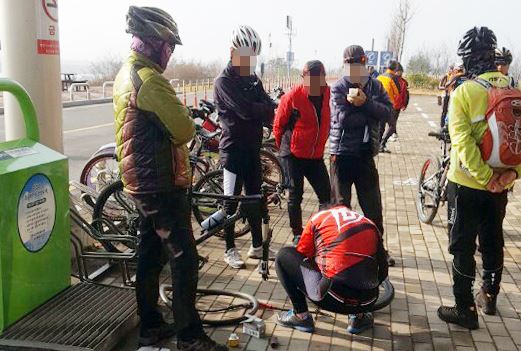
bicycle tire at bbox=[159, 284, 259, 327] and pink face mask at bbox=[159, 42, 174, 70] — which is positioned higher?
pink face mask at bbox=[159, 42, 174, 70]

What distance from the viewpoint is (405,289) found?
459 cm

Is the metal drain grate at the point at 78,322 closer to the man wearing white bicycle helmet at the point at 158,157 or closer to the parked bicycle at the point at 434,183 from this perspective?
the man wearing white bicycle helmet at the point at 158,157

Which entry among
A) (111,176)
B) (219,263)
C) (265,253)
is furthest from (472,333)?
(111,176)

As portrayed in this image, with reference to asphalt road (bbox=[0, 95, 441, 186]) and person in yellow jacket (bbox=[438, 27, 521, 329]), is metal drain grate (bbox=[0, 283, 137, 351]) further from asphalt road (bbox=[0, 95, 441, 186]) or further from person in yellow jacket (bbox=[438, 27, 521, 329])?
asphalt road (bbox=[0, 95, 441, 186])

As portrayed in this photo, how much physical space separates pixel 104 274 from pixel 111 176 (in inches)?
76.3

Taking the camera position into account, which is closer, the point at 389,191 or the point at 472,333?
the point at 472,333

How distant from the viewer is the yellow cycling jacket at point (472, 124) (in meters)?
3.54

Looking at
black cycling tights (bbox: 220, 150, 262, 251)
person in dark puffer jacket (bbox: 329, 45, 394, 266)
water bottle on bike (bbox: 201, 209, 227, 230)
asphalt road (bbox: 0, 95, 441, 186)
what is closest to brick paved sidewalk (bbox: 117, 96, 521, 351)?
water bottle on bike (bbox: 201, 209, 227, 230)

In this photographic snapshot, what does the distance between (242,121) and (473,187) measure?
6.84 ft

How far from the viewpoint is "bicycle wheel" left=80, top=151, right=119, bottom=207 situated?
636 cm

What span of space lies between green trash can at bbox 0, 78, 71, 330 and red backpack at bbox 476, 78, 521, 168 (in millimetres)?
2838

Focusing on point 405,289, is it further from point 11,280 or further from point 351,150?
point 11,280

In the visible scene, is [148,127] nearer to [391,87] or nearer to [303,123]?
[303,123]

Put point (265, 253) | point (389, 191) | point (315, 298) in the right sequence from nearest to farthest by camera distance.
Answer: point (315, 298) → point (265, 253) → point (389, 191)
